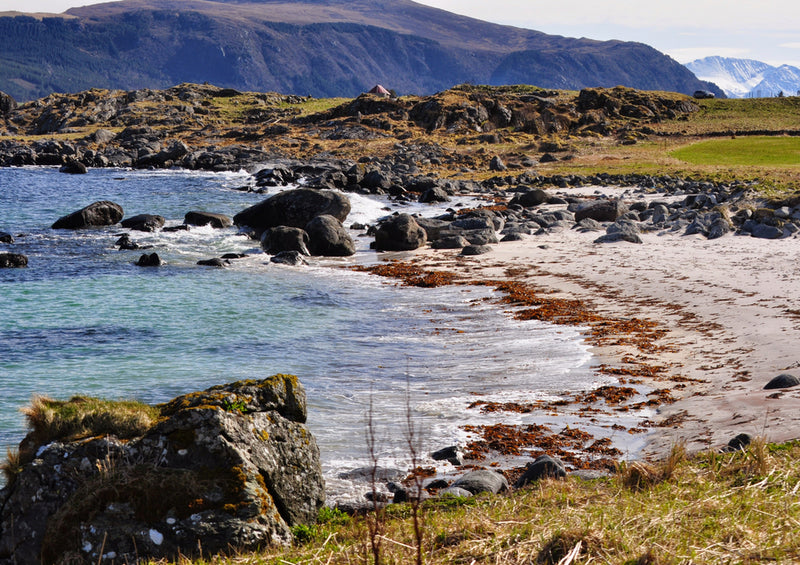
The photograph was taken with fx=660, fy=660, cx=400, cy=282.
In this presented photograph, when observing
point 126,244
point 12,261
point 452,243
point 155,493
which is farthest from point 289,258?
point 155,493

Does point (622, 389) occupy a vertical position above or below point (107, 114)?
below

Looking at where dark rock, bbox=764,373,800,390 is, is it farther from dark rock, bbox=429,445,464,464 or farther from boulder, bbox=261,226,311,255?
boulder, bbox=261,226,311,255

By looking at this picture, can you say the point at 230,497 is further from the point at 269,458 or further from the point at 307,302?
the point at 307,302

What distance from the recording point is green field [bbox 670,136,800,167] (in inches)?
2321

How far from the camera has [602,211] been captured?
125 ft

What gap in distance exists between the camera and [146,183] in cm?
6206

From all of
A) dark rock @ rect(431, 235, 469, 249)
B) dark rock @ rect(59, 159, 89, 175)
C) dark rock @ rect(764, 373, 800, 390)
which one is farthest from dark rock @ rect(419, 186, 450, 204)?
dark rock @ rect(59, 159, 89, 175)

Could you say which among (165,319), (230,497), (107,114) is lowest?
(165,319)

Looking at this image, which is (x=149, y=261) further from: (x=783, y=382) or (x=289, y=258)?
(x=783, y=382)

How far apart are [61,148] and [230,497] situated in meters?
92.6

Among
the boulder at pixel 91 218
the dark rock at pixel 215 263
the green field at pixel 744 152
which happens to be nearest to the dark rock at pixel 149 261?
the dark rock at pixel 215 263

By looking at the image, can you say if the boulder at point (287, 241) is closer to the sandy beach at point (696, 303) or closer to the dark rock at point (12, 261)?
the sandy beach at point (696, 303)

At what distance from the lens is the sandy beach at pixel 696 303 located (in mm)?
10727

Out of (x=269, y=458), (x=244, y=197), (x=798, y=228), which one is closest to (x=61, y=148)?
(x=244, y=197)
